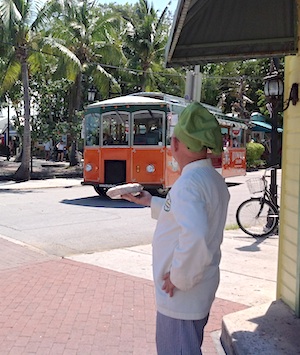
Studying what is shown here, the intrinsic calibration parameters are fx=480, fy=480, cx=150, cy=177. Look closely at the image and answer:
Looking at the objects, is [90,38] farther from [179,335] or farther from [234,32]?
[179,335]

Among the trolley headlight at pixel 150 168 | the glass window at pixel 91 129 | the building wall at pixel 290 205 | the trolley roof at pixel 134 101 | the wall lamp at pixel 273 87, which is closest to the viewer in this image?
the building wall at pixel 290 205

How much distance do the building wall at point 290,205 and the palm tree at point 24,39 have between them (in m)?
16.5

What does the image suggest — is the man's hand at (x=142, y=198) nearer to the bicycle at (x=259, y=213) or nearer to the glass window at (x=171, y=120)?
the bicycle at (x=259, y=213)

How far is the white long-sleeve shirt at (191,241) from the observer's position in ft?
7.36

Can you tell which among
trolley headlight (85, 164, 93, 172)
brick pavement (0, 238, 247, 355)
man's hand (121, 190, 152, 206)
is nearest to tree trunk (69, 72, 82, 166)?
trolley headlight (85, 164, 93, 172)

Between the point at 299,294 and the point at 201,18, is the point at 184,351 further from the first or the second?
the point at 201,18

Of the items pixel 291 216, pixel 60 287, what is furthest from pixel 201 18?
pixel 60 287

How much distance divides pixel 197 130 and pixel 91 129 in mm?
13022

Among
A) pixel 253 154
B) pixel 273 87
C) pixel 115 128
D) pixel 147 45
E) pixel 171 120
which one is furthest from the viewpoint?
pixel 253 154

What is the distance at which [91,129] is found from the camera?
49.8 ft

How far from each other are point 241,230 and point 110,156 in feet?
20.0

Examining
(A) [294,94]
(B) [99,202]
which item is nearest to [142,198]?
(A) [294,94]

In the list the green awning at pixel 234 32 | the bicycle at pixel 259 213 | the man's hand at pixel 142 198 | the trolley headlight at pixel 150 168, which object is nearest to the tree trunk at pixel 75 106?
the trolley headlight at pixel 150 168

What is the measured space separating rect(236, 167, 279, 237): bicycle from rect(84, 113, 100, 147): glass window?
267 inches
